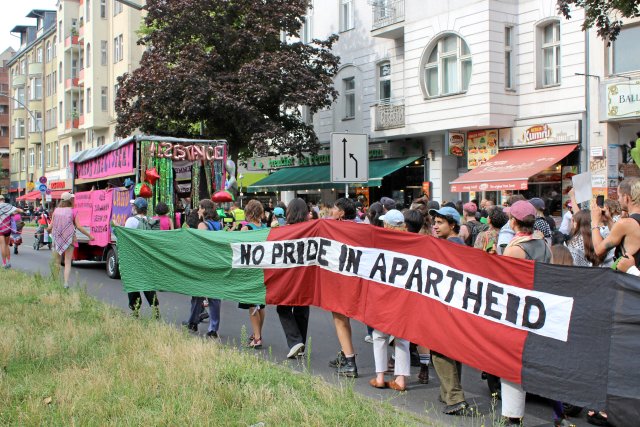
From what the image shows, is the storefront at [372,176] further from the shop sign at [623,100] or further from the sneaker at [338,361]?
the sneaker at [338,361]

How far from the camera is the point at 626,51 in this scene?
18406 millimetres

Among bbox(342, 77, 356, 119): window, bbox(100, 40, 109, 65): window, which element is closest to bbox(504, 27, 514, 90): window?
bbox(342, 77, 356, 119): window

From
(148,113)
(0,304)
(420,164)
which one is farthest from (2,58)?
(0,304)

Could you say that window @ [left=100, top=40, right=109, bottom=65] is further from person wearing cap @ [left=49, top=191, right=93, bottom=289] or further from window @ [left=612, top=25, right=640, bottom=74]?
person wearing cap @ [left=49, top=191, right=93, bottom=289]

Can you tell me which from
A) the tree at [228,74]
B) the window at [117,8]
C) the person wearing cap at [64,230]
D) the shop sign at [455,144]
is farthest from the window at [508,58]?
the window at [117,8]

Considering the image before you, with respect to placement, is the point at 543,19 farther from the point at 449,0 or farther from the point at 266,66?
the point at 266,66

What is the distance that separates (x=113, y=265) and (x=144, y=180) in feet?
7.15

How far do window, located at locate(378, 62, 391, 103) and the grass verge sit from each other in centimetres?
1885

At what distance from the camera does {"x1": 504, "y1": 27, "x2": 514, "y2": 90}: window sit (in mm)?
21250

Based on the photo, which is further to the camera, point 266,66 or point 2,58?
point 2,58

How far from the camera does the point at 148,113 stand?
84.2 ft

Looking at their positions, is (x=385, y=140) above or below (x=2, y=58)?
below

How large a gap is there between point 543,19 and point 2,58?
8877 centimetres

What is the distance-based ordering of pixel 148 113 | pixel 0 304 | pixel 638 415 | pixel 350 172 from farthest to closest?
pixel 148 113 → pixel 350 172 → pixel 0 304 → pixel 638 415
